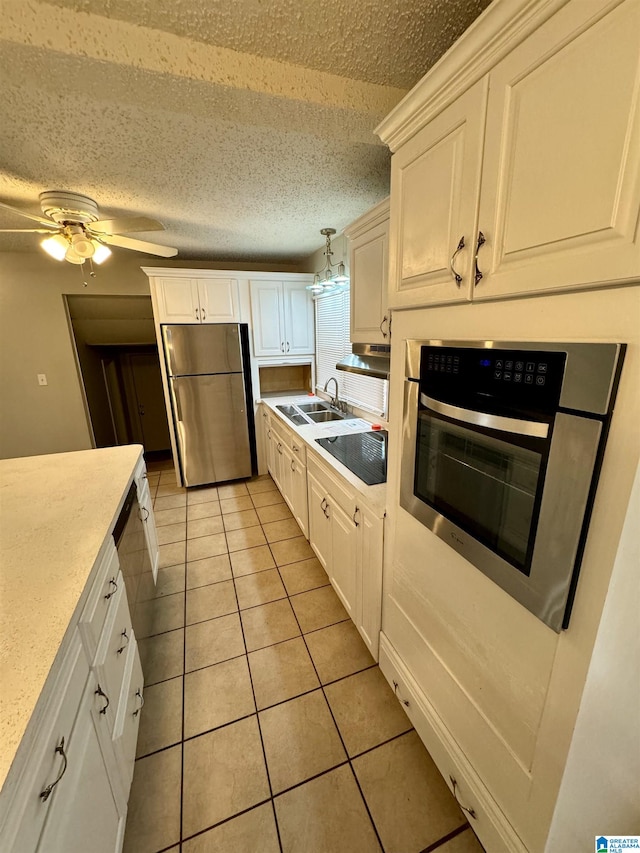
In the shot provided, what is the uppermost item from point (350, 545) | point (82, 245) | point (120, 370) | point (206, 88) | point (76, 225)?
point (206, 88)

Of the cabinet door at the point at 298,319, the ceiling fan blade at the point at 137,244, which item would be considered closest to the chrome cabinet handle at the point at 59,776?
the ceiling fan blade at the point at 137,244

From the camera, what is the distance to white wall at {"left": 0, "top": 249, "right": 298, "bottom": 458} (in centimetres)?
331

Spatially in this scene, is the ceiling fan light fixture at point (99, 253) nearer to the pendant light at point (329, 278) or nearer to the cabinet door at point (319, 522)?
the pendant light at point (329, 278)

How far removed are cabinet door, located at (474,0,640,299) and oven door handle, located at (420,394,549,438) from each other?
28 cm

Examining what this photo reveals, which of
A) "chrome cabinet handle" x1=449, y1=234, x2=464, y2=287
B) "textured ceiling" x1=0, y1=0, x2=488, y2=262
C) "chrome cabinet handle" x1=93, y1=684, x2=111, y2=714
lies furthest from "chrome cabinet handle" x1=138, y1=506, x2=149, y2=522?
"chrome cabinet handle" x1=449, y1=234, x2=464, y2=287

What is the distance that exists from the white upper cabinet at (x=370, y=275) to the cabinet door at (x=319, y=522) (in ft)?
3.06

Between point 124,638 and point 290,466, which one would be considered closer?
point 124,638

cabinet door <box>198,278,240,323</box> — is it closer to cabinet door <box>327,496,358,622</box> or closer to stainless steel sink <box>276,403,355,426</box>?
stainless steel sink <box>276,403,355,426</box>

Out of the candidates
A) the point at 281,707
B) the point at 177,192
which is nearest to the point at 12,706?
the point at 281,707

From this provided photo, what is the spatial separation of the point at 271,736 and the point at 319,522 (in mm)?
1054

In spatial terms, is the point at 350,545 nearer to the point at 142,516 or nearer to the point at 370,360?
the point at 370,360

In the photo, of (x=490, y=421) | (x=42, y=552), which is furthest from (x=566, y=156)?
(x=42, y=552)

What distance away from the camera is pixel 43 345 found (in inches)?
137

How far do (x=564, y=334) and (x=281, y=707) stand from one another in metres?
1.80
